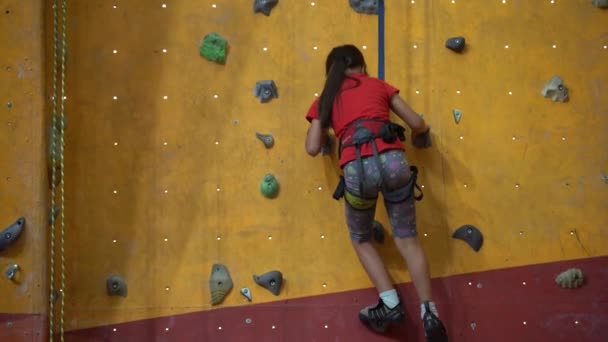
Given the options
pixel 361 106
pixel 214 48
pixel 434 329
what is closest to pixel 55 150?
pixel 214 48

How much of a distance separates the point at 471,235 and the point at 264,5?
1.12 meters

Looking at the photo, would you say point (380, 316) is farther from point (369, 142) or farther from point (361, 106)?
point (361, 106)

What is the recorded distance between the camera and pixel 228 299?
113 inches

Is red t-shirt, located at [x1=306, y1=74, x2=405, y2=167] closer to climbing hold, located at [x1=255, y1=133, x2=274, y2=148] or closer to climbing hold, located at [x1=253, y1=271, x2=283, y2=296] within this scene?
climbing hold, located at [x1=255, y1=133, x2=274, y2=148]

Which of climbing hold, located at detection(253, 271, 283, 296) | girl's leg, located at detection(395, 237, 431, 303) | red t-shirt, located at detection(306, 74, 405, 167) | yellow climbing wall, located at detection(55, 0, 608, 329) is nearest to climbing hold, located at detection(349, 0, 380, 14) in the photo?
yellow climbing wall, located at detection(55, 0, 608, 329)

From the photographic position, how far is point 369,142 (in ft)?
8.59

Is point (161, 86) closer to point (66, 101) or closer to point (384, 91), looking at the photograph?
point (66, 101)

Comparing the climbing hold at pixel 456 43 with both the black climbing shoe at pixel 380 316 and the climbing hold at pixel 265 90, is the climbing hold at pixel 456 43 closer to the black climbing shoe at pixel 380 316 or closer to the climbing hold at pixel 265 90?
the climbing hold at pixel 265 90

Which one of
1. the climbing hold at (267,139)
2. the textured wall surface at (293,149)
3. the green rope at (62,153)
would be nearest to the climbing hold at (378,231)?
the textured wall surface at (293,149)

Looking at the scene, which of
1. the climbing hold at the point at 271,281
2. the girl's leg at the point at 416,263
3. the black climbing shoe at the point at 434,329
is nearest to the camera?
the black climbing shoe at the point at 434,329

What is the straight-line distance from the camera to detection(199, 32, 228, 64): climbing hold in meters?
2.88

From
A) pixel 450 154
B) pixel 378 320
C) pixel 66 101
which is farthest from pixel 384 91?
pixel 66 101

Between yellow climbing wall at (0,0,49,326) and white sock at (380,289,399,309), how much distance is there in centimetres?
115

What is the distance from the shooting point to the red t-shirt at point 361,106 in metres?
2.64
